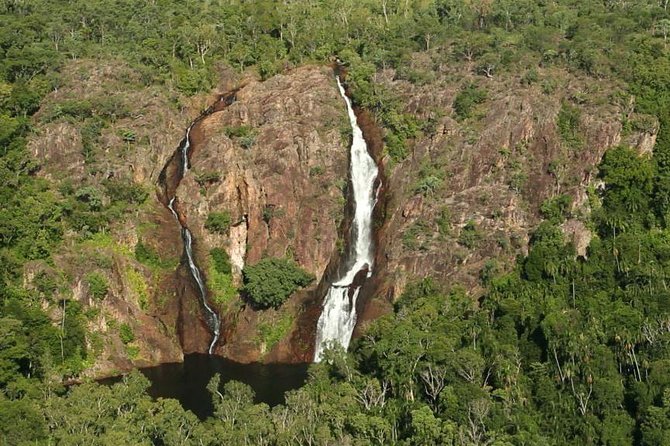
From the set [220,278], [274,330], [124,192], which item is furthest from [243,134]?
[274,330]

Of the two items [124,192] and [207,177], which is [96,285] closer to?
[124,192]

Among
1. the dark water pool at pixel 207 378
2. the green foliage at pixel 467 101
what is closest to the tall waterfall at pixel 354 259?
the dark water pool at pixel 207 378

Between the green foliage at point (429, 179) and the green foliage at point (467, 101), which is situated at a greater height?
the green foliage at point (467, 101)

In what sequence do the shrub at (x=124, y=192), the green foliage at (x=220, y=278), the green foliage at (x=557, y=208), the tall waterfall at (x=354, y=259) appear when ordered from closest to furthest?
1. the tall waterfall at (x=354, y=259)
2. the green foliage at (x=557, y=208)
3. the green foliage at (x=220, y=278)
4. the shrub at (x=124, y=192)

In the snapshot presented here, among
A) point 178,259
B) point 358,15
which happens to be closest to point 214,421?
point 178,259

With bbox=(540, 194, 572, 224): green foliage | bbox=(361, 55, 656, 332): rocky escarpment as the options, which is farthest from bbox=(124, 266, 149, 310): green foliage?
bbox=(540, 194, 572, 224): green foliage

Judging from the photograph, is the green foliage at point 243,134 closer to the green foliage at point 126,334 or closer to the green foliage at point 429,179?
the green foliage at point 429,179
